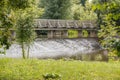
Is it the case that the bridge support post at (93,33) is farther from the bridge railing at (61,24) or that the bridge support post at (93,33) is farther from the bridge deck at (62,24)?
the bridge railing at (61,24)

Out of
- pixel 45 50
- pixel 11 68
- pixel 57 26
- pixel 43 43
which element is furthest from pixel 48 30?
pixel 11 68

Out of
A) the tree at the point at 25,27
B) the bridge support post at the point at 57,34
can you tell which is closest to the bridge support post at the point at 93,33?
the bridge support post at the point at 57,34

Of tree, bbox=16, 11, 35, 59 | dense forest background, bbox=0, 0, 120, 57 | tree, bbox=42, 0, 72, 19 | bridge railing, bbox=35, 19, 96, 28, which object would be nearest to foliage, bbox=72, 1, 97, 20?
dense forest background, bbox=0, 0, 120, 57

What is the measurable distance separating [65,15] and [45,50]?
19073mm

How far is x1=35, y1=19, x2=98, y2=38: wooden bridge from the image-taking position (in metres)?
43.8

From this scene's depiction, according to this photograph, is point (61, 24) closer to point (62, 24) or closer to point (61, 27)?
point (62, 24)

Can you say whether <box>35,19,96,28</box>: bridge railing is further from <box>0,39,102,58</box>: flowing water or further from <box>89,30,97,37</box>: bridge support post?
<box>0,39,102,58</box>: flowing water

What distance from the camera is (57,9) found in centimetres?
4944

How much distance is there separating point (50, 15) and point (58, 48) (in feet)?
51.1

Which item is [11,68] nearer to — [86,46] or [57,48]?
[57,48]

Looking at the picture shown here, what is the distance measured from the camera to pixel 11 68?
12164 mm

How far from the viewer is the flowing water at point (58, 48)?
103 ft

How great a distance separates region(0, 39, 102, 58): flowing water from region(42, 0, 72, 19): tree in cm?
945

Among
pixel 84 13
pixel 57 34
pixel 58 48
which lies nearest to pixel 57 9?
pixel 57 34
